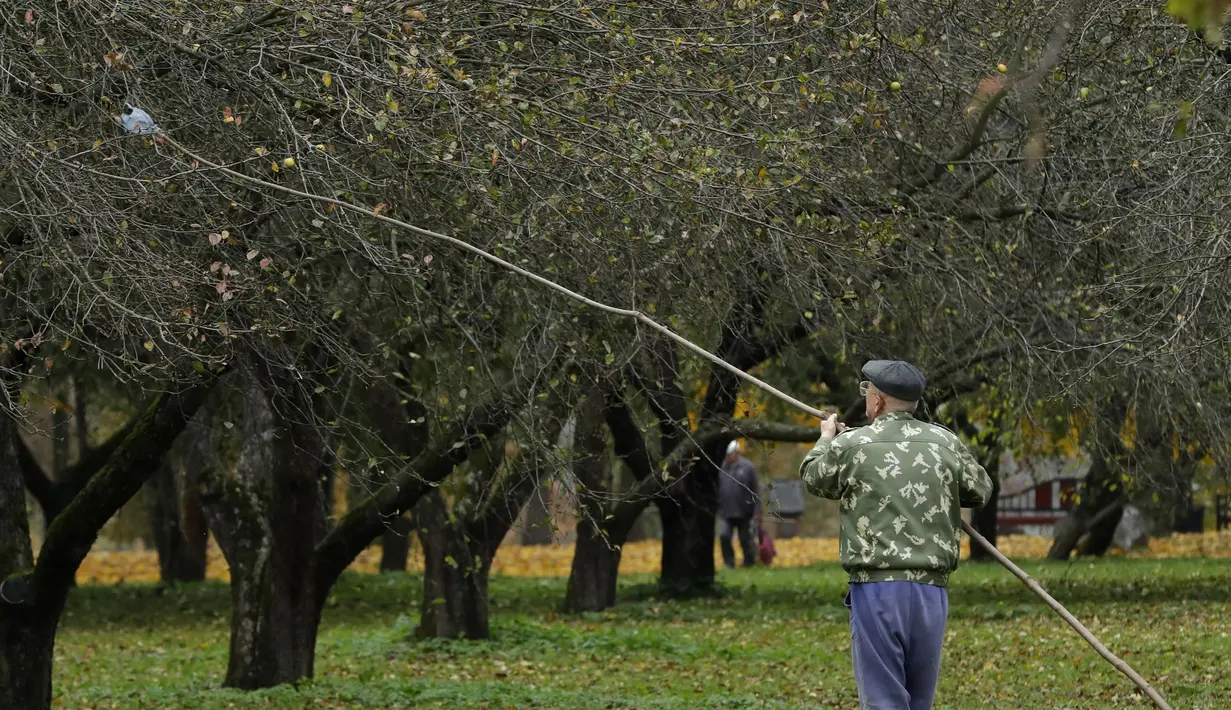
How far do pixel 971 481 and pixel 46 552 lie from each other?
5387 mm

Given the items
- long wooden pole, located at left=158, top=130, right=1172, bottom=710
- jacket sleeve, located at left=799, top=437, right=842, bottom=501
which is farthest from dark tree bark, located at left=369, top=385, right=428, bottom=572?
jacket sleeve, located at left=799, top=437, right=842, bottom=501

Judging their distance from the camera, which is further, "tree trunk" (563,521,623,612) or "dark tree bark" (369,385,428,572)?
"tree trunk" (563,521,623,612)

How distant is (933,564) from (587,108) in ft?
8.65

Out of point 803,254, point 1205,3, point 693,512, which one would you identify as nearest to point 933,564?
point 803,254

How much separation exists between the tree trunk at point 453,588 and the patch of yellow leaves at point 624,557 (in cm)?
1087

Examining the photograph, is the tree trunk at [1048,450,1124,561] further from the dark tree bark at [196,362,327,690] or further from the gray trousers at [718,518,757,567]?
the dark tree bark at [196,362,327,690]

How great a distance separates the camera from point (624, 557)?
3009cm

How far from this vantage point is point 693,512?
61.9 ft

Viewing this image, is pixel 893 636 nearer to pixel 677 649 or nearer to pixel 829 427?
pixel 829 427

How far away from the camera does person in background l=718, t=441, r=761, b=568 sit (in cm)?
2353

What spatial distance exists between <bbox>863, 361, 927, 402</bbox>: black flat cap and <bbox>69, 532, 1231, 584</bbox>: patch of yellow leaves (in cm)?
2025

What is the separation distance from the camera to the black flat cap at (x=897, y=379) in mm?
5781

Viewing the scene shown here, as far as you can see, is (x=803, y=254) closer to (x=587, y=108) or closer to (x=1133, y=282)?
(x=587, y=108)

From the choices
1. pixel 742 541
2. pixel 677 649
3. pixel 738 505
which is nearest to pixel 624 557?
pixel 742 541
